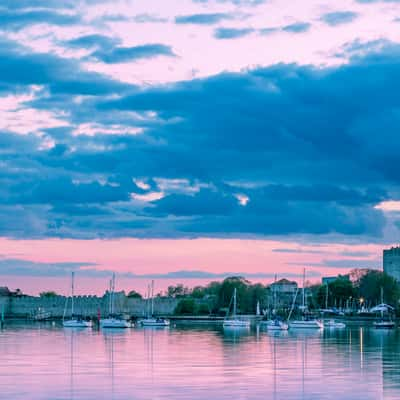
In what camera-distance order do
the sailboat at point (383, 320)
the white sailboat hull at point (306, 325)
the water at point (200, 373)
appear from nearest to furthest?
the water at point (200, 373) → the white sailboat hull at point (306, 325) → the sailboat at point (383, 320)

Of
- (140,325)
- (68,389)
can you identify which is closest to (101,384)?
(68,389)

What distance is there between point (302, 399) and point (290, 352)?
32870 mm

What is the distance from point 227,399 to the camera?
4044cm

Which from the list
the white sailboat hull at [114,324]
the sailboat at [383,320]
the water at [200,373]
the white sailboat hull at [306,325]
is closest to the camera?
the water at [200,373]

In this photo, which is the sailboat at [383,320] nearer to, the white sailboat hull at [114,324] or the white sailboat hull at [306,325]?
the white sailboat hull at [306,325]

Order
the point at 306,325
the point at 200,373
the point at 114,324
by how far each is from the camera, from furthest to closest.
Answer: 1. the point at 114,324
2. the point at 306,325
3. the point at 200,373

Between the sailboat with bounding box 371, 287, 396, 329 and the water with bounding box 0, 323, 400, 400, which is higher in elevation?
the sailboat with bounding box 371, 287, 396, 329

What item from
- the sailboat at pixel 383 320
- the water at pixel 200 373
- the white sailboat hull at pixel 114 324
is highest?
the sailboat at pixel 383 320

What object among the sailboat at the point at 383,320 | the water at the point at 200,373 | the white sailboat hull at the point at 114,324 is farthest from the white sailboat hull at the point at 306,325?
the water at the point at 200,373

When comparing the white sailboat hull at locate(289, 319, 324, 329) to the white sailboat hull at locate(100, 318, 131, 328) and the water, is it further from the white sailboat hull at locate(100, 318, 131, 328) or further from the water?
the water

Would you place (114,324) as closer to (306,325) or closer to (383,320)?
(306,325)

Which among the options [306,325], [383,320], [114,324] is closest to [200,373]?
[306,325]

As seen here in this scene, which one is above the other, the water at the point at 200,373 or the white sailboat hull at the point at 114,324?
the white sailboat hull at the point at 114,324

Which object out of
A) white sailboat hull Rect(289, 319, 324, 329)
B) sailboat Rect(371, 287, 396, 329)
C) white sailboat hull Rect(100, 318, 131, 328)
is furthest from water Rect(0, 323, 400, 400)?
white sailboat hull Rect(100, 318, 131, 328)
